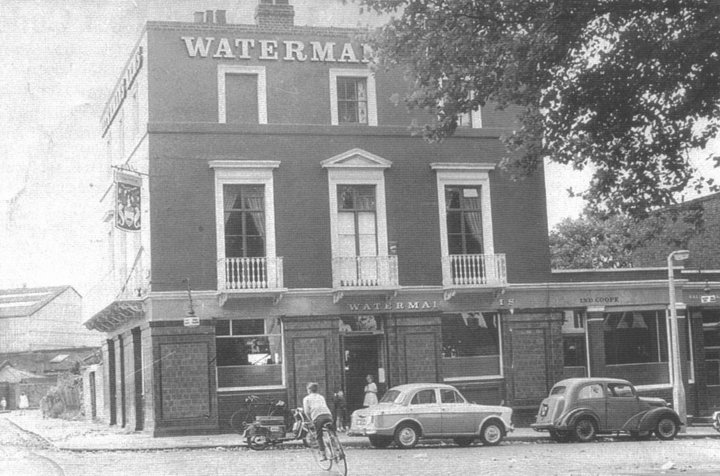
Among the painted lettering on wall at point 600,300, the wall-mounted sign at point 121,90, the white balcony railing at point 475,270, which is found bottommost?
the painted lettering on wall at point 600,300

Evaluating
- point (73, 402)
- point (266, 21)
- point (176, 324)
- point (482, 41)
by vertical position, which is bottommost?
point (73, 402)

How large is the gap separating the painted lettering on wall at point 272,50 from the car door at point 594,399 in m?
11.0

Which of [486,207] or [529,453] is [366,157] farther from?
[529,453]

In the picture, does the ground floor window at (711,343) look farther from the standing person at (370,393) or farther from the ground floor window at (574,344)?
the standing person at (370,393)

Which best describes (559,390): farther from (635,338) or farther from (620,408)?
(635,338)

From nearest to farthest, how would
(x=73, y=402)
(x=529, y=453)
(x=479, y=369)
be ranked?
(x=529, y=453) < (x=479, y=369) < (x=73, y=402)

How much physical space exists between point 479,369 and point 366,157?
23.8ft

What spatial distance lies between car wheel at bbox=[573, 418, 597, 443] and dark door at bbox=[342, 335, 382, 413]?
22.8 feet

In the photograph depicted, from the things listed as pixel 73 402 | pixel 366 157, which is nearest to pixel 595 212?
pixel 366 157

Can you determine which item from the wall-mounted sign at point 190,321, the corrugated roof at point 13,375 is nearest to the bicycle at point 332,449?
the wall-mounted sign at point 190,321

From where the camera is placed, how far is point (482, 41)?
57.4ft

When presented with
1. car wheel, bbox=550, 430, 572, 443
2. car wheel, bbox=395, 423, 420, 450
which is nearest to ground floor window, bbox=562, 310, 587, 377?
car wheel, bbox=550, 430, 572, 443

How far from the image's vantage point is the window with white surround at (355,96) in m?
31.6

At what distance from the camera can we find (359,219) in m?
31.4
